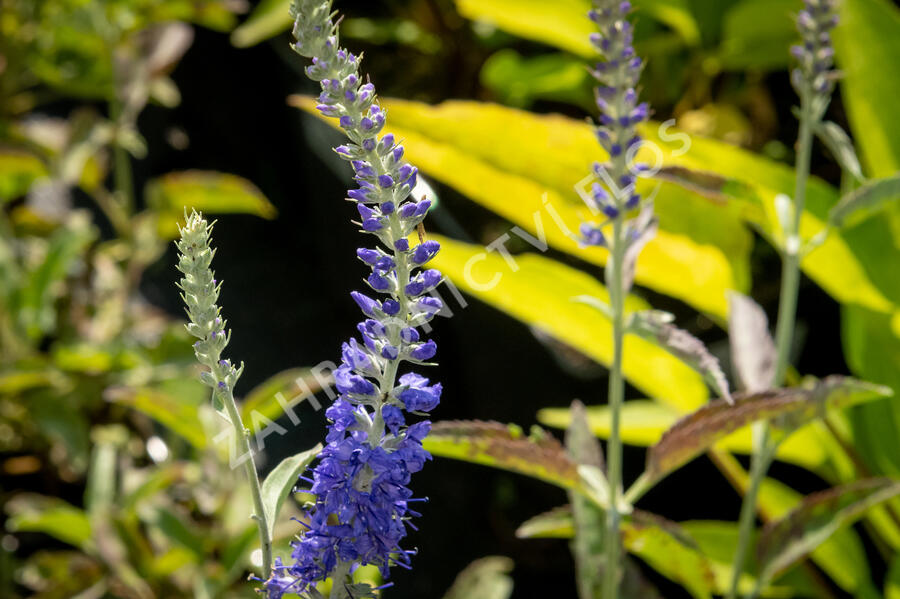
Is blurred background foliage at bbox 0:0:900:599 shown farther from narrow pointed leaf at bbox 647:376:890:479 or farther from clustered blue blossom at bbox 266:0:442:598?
clustered blue blossom at bbox 266:0:442:598

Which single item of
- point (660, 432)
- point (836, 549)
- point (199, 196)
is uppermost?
point (199, 196)

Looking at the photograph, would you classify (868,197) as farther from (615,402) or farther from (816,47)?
(615,402)

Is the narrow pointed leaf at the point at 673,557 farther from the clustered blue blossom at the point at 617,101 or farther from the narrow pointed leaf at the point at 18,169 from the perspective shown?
the narrow pointed leaf at the point at 18,169

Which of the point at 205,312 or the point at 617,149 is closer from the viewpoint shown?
the point at 205,312

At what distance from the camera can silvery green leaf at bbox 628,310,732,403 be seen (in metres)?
0.53

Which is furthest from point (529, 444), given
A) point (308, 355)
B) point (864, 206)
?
point (308, 355)

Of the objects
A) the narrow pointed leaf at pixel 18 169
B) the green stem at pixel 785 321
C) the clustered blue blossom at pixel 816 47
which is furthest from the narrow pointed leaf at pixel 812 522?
the narrow pointed leaf at pixel 18 169

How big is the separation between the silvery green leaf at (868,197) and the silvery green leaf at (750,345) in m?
0.11

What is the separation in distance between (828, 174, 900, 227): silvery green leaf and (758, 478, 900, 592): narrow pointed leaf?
0.21 m

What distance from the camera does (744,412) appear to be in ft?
1.87

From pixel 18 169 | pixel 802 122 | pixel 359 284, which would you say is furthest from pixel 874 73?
pixel 18 169

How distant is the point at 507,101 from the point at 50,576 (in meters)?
0.94

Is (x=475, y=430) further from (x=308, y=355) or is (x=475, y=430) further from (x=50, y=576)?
(x=308, y=355)

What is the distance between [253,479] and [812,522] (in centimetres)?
53
